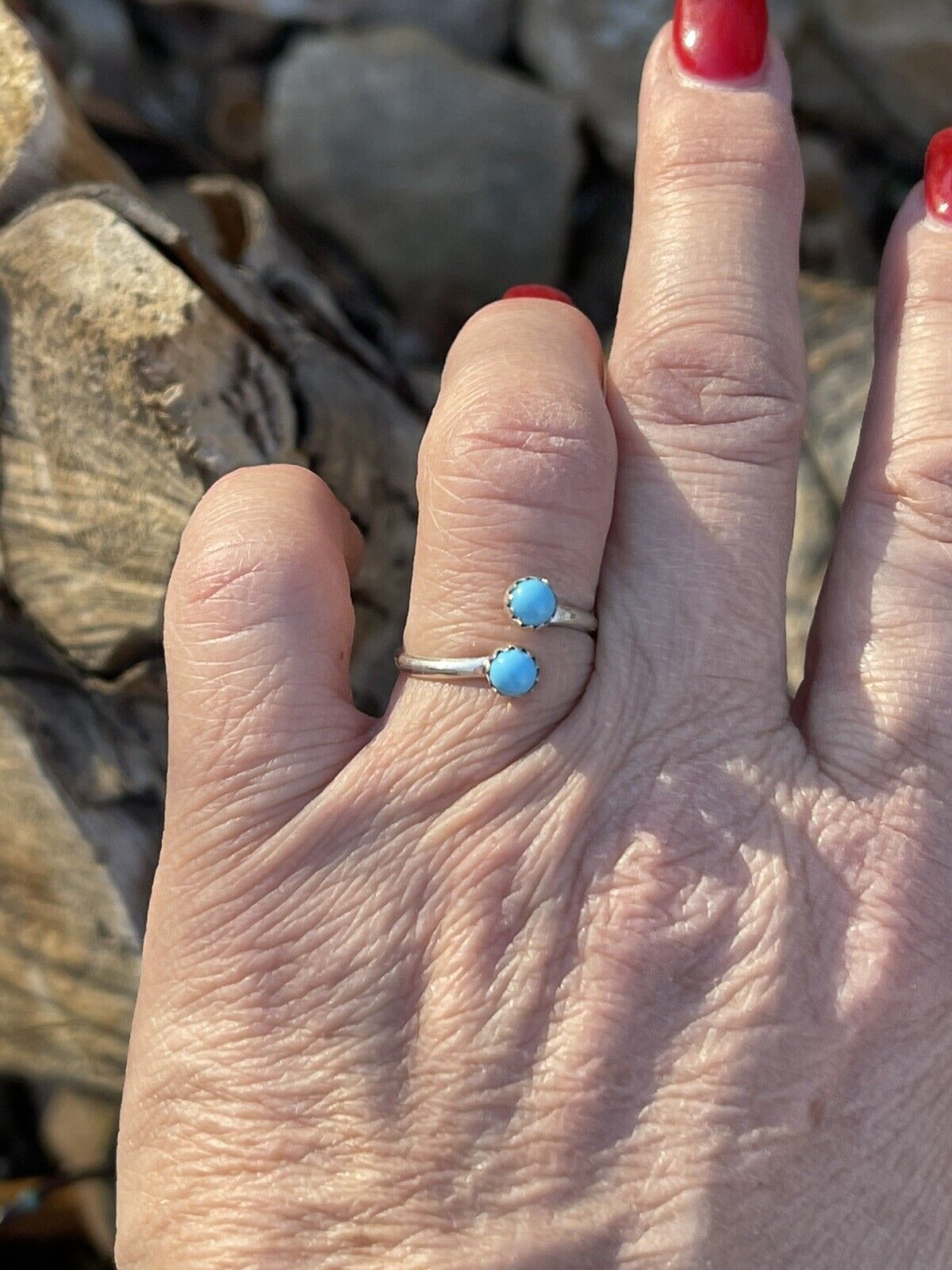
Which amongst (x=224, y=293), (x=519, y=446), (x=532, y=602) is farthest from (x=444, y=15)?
(x=532, y=602)

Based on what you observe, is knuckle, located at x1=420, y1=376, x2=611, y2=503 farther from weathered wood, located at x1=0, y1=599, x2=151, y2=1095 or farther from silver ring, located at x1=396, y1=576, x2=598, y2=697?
weathered wood, located at x1=0, y1=599, x2=151, y2=1095

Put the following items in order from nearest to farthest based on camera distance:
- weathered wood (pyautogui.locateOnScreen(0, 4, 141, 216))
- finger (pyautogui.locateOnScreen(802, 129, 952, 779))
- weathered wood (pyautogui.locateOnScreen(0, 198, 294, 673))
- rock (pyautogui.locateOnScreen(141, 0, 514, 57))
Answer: finger (pyautogui.locateOnScreen(802, 129, 952, 779)) < weathered wood (pyautogui.locateOnScreen(0, 198, 294, 673)) < weathered wood (pyautogui.locateOnScreen(0, 4, 141, 216)) < rock (pyautogui.locateOnScreen(141, 0, 514, 57))

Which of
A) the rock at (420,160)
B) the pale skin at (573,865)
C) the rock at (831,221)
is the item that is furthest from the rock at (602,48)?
the pale skin at (573,865)

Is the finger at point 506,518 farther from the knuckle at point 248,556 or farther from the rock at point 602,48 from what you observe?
the rock at point 602,48

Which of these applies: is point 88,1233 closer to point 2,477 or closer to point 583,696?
point 2,477

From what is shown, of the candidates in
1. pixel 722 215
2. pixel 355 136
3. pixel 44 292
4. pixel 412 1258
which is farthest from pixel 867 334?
pixel 412 1258

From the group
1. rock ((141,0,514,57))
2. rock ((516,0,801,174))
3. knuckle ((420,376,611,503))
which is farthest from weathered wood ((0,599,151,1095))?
rock ((516,0,801,174))
